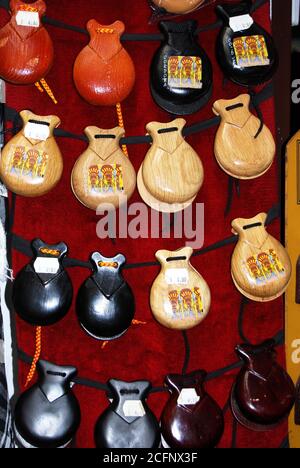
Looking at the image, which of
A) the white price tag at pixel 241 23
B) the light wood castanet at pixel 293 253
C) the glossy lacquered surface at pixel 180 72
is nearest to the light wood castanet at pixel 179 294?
the light wood castanet at pixel 293 253

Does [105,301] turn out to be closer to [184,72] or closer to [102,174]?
[102,174]

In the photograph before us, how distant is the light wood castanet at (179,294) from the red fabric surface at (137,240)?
133 mm

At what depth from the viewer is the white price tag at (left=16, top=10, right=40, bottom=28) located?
1.72 meters

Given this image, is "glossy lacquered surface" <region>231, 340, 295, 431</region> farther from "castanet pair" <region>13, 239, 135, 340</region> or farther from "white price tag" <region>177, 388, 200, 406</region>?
"castanet pair" <region>13, 239, 135, 340</region>

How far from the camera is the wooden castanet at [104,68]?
173 cm

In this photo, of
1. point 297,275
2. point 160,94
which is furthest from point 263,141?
point 297,275

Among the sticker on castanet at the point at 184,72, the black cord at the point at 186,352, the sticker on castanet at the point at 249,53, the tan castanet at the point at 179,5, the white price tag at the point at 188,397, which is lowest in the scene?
the white price tag at the point at 188,397

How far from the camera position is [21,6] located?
1729 mm

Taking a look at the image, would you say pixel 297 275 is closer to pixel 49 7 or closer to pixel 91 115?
pixel 91 115

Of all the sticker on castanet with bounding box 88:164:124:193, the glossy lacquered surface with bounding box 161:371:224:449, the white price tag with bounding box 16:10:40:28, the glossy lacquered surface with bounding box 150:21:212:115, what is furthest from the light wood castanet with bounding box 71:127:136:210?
the glossy lacquered surface with bounding box 161:371:224:449

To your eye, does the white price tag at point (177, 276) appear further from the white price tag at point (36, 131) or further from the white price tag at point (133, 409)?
the white price tag at point (36, 131)

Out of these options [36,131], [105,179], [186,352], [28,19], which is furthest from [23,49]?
[186,352]

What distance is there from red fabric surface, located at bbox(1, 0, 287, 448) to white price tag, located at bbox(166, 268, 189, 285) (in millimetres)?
148

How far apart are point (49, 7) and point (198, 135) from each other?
0.62 meters
